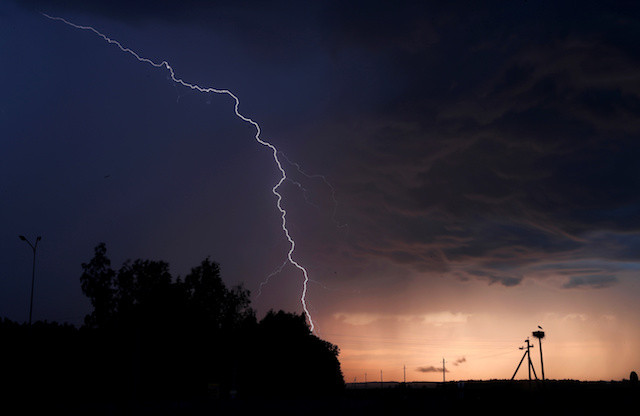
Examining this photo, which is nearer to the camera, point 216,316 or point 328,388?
point 216,316

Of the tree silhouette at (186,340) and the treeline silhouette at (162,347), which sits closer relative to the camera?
the treeline silhouette at (162,347)

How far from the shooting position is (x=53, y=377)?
143ft

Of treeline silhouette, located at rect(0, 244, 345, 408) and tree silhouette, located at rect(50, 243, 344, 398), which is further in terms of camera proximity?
tree silhouette, located at rect(50, 243, 344, 398)

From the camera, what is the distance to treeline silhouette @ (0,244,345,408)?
42.8m

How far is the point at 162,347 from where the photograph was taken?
55375 mm

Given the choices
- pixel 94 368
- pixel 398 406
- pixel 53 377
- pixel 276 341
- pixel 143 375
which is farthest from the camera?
pixel 276 341

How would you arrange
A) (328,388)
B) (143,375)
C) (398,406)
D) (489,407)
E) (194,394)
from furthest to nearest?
(328,388)
(194,394)
(143,375)
(398,406)
(489,407)

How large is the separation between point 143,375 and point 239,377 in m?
19.3

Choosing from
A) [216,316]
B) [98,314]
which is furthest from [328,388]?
[98,314]

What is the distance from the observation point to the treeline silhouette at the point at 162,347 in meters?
42.8

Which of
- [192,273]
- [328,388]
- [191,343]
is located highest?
[192,273]

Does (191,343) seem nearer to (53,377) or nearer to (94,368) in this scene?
(94,368)

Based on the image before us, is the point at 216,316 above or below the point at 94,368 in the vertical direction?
above

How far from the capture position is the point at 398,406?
39.2 meters
